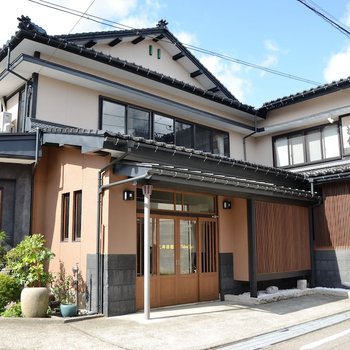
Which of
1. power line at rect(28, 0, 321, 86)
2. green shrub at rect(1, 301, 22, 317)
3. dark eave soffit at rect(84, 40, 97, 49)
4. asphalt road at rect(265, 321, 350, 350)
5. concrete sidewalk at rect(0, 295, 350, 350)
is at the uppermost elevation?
dark eave soffit at rect(84, 40, 97, 49)

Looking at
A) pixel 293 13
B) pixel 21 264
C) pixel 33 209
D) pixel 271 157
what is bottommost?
pixel 21 264

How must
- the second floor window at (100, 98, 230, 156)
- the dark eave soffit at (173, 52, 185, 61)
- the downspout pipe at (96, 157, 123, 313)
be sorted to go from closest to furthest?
the downspout pipe at (96, 157, 123, 313), the second floor window at (100, 98, 230, 156), the dark eave soffit at (173, 52, 185, 61)

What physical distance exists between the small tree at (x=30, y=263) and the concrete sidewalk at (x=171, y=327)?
40.8 inches

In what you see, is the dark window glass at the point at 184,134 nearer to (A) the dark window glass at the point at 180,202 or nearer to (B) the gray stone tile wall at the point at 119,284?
(A) the dark window glass at the point at 180,202

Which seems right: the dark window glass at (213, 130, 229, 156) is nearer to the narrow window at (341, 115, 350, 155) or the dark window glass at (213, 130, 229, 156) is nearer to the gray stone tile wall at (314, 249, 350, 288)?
the narrow window at (341, 115, 350, 155)

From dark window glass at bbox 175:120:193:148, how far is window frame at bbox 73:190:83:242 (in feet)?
16.8

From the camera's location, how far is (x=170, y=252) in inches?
402

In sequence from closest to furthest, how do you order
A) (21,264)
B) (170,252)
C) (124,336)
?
(124,336) < (21,264) < (170,252)

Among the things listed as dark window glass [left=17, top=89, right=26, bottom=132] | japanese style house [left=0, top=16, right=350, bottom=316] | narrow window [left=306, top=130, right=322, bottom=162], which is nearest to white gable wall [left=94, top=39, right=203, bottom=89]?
japanese style house [left=0, top=16, right=350, bottom=316]

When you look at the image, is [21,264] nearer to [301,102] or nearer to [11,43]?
[11,43]

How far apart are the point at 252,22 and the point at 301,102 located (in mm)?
8368

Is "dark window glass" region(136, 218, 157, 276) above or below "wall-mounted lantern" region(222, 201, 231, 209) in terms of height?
below

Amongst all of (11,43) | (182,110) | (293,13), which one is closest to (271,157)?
(182,110)

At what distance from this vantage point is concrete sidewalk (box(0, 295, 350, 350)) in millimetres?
6582
